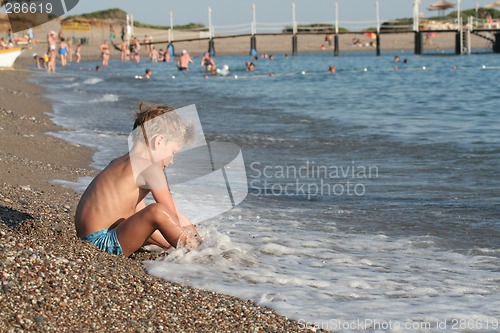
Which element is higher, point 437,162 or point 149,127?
point 149,127

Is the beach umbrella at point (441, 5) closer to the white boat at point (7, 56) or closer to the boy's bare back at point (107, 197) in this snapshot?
the white boat at point (7, 56)

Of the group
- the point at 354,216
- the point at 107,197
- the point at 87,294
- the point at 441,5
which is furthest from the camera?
the point at 441,5

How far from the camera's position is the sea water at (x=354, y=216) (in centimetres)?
423

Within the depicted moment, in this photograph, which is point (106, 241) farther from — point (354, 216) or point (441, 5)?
point (441, 5)

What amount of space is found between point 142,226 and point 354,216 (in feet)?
8.06

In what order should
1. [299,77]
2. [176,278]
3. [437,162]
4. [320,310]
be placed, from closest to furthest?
[320,310], [176,278], [437,162], [299,77]

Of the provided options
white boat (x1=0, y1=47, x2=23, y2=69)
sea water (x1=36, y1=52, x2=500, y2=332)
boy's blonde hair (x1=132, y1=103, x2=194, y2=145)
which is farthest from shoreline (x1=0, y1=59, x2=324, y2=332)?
white boat (x1=0, y1=47, x2=23, y2=69)

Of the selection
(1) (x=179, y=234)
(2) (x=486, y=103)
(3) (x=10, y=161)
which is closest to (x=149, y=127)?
(1) (x=179, y=234)

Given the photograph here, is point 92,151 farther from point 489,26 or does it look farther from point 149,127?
point 489,26

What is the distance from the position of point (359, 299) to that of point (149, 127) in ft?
5.33

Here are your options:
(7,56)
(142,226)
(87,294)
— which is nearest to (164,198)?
(142,226)

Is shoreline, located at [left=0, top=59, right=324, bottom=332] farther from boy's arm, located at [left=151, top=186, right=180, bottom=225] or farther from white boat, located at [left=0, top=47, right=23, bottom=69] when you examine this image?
white boat, located at [left=0, top=47, right=23, bottom=69]

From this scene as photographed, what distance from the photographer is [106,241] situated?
186 inches

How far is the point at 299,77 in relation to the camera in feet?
105
